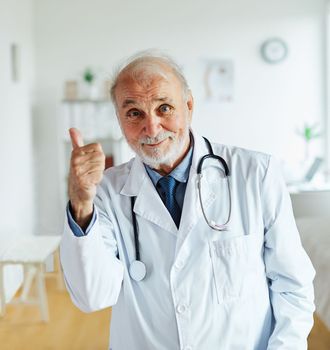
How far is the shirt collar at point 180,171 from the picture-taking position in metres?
1.06

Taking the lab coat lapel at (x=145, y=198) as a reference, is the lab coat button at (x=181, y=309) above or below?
below

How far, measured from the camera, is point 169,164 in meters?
1.05

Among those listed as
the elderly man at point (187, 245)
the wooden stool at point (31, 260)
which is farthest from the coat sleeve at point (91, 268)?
the wooden stool at point (31, 260)

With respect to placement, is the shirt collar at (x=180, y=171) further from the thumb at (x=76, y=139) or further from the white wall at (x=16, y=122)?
the white wall at (x=16, y=122)

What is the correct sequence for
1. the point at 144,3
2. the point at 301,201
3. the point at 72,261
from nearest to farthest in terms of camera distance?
the point at 72,261
the point at 301,201
the point at 144,3

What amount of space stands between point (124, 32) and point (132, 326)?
2.62m

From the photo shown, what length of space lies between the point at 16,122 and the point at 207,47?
1.29 m

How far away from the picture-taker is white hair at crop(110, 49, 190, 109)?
0.97m

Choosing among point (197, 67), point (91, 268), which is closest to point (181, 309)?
point (91, 268)

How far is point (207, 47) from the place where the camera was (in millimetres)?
3367

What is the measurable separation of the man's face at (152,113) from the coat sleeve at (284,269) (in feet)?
0.65

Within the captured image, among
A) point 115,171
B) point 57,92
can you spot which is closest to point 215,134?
point 57,92

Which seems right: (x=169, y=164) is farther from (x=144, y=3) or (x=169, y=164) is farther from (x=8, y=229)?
(x=144, y=3)

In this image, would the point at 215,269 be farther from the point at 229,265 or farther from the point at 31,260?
the point at 31,260
